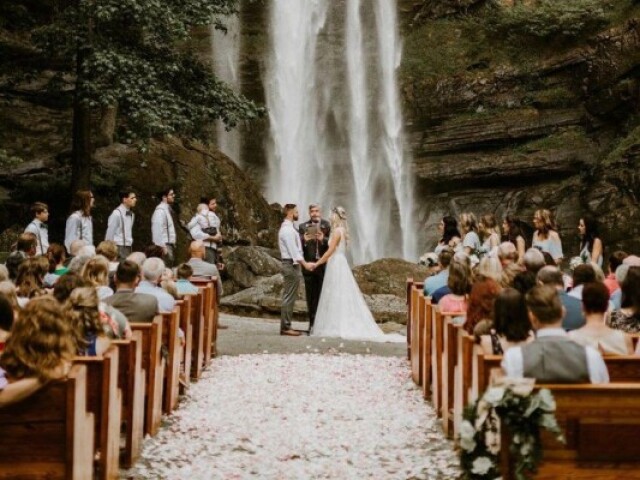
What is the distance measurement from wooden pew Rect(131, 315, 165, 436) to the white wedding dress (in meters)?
6.42

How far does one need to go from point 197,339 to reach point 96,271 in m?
3.24

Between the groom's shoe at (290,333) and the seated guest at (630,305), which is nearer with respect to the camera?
the seated guest at (630,305)

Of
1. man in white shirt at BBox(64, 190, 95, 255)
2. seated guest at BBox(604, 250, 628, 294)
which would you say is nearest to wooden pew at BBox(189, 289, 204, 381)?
man in white shirt at BBox(64, 190, 95, 255)

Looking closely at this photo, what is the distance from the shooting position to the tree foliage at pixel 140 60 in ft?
59.7

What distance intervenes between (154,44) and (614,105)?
15.5 metres

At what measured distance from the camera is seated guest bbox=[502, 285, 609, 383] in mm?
5363

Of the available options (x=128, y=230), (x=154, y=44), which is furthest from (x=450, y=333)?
(x=154, y=44)

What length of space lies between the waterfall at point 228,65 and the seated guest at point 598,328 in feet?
84.4

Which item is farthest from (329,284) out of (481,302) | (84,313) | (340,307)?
(84,313)

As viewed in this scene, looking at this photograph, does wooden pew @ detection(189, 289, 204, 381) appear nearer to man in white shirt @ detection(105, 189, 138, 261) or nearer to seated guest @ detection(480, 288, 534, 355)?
man in white shirt @ detection(105, 189, 138, 261)

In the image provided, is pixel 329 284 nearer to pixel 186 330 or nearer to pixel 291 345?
pixel 291 345

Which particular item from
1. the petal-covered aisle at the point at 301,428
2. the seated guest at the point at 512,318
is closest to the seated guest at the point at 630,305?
the petal-covered aisle at the point at 301,428

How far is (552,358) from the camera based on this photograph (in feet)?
17.6

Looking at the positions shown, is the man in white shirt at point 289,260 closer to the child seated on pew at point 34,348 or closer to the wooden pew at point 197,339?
the wooden pew at point 197,339
